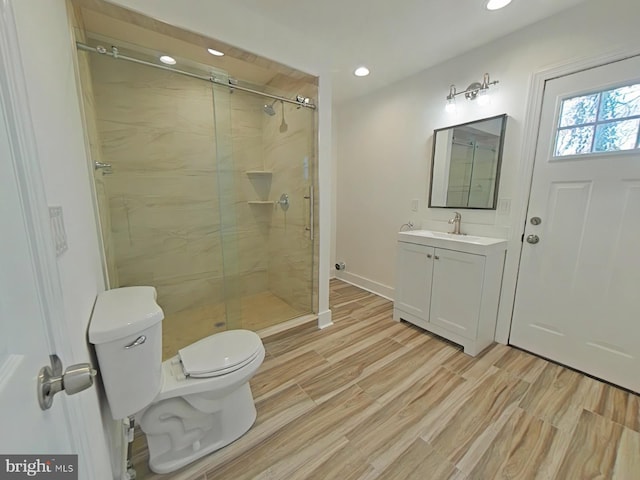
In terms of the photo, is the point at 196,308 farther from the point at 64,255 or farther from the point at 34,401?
the point at 34,401

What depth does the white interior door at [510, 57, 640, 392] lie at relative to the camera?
1.52 m

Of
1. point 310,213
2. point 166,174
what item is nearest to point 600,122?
point 310,213

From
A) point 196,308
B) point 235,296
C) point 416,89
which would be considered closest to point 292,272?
point 235,296

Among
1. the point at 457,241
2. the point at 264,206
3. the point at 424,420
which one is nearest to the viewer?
the point at 424,420

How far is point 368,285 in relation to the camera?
323 centimetres

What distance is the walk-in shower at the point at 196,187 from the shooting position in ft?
6.76

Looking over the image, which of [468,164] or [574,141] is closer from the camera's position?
[574,141]

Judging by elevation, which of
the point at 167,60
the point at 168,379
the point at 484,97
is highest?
the point at 167,60

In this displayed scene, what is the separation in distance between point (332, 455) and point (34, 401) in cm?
124

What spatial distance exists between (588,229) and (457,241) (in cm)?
76

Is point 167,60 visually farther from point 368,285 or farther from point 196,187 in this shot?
point 368,285

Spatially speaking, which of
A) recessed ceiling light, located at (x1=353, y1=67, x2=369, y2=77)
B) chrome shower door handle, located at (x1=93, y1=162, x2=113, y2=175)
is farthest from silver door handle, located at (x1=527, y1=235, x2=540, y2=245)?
chrome shower door handle, located at (x1=93, y1=162, x2=113, y2=175)

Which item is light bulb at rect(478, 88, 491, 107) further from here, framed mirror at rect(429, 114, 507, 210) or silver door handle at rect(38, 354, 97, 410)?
silver door handle at rect(38, 354, 97, 410)

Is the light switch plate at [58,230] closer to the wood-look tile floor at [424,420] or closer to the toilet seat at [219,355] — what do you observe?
the toilet seat at [219,355]
